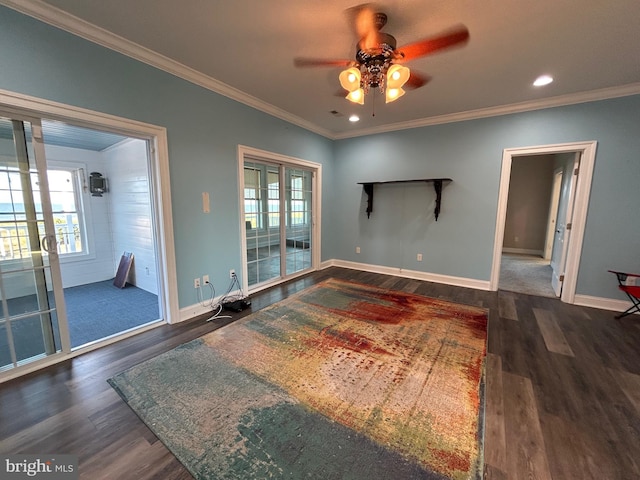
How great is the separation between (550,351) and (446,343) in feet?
3.05

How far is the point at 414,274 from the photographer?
4.73 metres

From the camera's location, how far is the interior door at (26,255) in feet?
6.49

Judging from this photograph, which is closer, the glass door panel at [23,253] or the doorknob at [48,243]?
the glass door panel at [23,253]

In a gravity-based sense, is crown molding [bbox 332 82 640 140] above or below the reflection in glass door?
above

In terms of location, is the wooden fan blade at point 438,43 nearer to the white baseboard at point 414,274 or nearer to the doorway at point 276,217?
the doorway at point 276,217

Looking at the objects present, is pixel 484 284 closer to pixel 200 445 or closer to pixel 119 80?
pixel 200 445

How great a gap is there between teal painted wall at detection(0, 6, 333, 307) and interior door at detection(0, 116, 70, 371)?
425 mm

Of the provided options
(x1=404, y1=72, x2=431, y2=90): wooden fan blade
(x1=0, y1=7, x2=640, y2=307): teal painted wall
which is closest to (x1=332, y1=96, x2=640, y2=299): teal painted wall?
(x1=0, y1=7, x2=640, y2=307): teal painted wall

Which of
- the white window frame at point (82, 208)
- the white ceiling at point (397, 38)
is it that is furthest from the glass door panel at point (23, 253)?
the white window frame at point (82, 208)

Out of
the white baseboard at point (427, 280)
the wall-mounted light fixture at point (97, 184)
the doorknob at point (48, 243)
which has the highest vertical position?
the wall-mounted light fixture at point (97, 184)

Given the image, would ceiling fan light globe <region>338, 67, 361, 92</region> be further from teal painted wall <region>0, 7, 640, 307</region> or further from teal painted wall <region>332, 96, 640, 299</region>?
teal painted wall <region>332, 96, 640, 299</region>

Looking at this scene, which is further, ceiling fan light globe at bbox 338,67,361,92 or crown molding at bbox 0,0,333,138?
ceiling fan light globe at bbox 338,67,361,92

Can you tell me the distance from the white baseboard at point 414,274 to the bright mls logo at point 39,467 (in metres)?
4.26

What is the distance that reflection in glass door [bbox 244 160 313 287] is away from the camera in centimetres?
391
